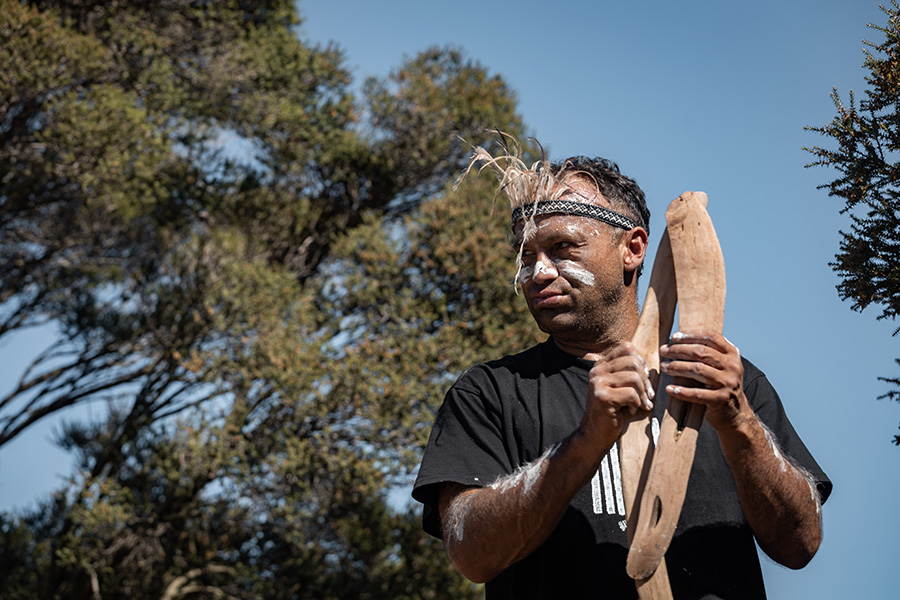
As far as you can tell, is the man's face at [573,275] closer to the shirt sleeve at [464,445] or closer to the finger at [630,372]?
the shirt sleeve at [464,445]

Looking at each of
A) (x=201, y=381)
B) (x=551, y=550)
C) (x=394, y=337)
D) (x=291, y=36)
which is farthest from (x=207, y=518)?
(x=551, y=550)

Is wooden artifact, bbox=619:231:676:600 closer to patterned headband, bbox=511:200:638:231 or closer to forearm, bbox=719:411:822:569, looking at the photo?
forearm, bbox=719:411:822:569

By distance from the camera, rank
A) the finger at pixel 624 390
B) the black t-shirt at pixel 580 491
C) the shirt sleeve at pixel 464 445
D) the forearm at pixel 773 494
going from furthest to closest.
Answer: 1. the shirt sleeve at pixel 464 445
2. the black t-shirt at pixel 580 491
3. the forearm at pixel 773 494
4. the finger at pixel 624 390

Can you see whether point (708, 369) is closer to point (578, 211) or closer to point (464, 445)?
point (464, 445)

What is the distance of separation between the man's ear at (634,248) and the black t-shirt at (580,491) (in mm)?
344

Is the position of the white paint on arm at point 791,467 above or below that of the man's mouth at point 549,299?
below

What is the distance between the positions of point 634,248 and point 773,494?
876mm

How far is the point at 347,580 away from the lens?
384 inches

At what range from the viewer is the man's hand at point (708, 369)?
1.81 meters

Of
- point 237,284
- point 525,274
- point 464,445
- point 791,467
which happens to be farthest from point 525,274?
point 237,284

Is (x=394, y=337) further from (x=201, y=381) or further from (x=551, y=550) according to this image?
(x=551, y=550)

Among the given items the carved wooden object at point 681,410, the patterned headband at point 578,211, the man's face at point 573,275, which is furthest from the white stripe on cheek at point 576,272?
the carved wooden object at point 681,410

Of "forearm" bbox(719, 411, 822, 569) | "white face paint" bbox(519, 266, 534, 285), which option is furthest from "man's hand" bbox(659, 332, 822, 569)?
"white face paint" bbox(519, 266, 534, 285)

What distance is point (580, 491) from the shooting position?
85.8 inches
